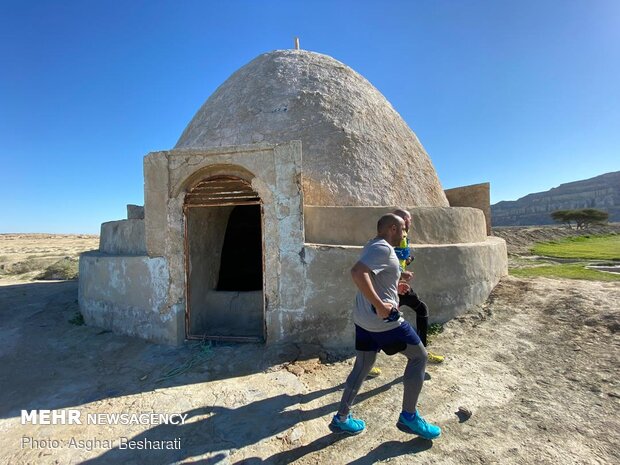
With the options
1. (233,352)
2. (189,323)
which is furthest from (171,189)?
(233,352)

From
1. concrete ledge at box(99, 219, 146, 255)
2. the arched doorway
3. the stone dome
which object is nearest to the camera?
the arched doorway

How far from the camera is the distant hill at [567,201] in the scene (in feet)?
244

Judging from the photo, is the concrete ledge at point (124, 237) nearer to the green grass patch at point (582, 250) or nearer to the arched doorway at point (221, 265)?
the arched doorway at point (221, 265)

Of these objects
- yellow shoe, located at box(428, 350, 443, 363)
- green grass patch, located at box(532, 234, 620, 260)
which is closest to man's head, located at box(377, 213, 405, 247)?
yellow shoe, located at box(428, 350, 443, 363)

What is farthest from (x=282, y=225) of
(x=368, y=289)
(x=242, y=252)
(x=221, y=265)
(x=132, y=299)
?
(x=242, y=252)

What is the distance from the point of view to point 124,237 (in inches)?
233

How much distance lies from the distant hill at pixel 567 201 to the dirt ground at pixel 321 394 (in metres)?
80.2

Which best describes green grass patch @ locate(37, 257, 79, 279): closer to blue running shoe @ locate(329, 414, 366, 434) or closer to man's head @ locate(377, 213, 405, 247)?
blue running shoe @ locate(329, 414, 366, 434)

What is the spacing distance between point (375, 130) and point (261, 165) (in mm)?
2813

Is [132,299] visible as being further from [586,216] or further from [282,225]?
[586,216]

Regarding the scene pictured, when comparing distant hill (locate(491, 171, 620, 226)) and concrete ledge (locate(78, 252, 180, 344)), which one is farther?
distant hill (locate(491, 171, 620, 226))

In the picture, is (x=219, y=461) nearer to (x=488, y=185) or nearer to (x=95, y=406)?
(x=95, y=406)

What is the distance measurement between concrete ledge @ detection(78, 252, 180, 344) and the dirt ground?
8.8 inches

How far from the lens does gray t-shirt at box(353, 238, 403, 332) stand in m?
2.57
